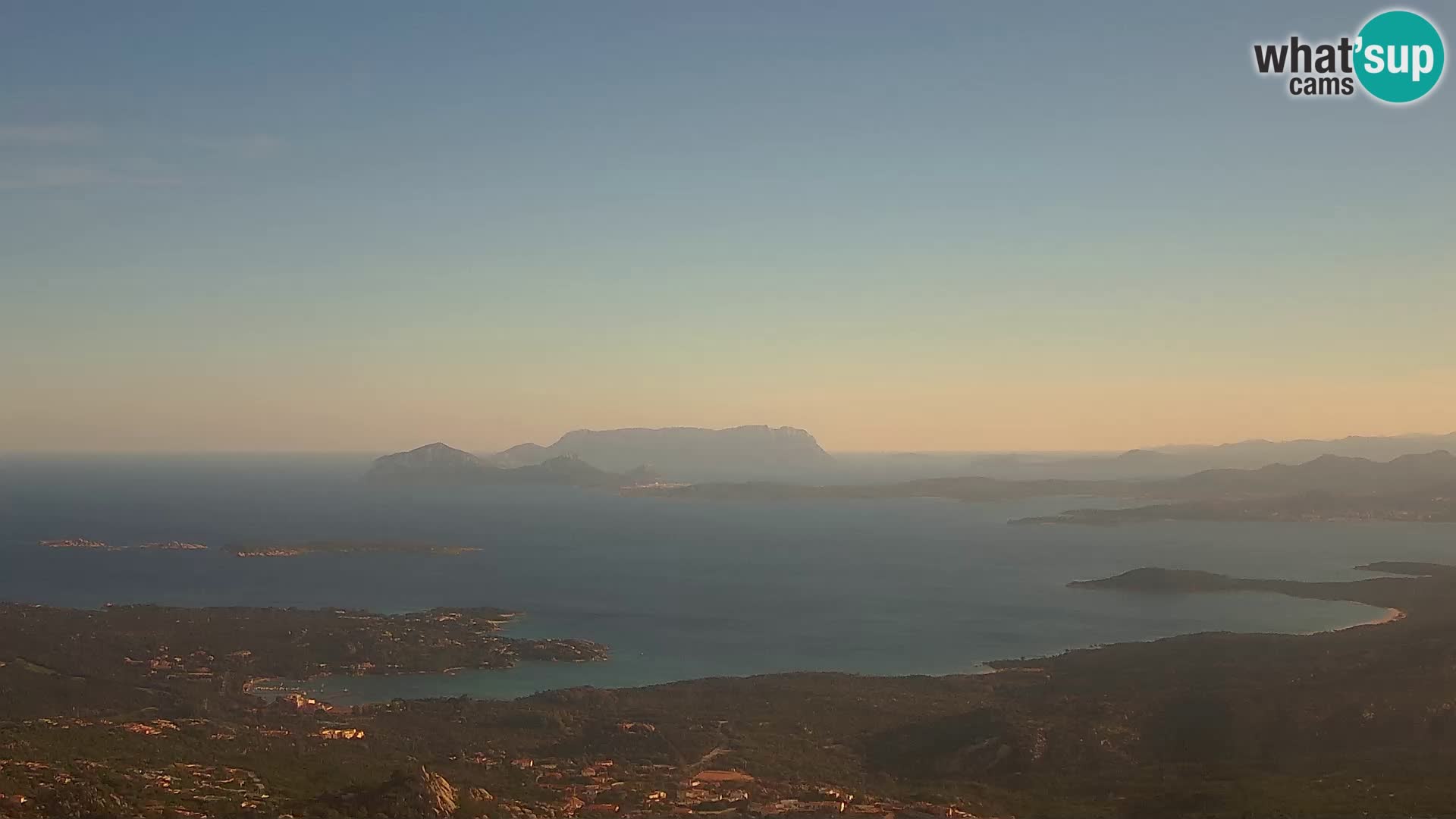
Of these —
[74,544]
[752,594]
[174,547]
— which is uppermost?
[74,544]

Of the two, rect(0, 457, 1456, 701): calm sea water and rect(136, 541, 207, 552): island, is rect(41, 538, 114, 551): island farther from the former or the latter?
rect(136, 541, 207, 552): island

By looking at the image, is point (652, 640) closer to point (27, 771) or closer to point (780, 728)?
point (780, 728)

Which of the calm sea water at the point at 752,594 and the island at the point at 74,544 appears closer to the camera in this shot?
the calm sea water at the point at 752,594

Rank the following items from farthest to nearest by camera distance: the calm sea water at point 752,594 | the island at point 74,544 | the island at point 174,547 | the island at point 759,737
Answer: the island at point 74,544, the island at point 174,547, the calm sea water at point 752,594, the island at point 759,737

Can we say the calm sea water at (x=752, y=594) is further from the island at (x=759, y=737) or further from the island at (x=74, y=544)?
the island at (x=759, y=737)

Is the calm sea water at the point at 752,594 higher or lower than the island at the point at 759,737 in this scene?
lower

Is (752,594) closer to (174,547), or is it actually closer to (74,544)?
(174,547)

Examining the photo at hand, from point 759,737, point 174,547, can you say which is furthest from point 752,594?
point 174,547

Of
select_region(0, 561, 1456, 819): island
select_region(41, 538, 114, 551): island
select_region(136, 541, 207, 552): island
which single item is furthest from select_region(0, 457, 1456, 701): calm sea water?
select_region(0, 561, 1456, 819): island

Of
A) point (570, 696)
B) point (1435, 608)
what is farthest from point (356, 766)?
point (1435, 608)

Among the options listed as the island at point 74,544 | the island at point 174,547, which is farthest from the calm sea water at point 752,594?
the island at point 74,544

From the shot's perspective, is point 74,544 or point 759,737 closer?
point 759,737
